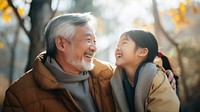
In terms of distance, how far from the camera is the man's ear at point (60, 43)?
11.7 feet

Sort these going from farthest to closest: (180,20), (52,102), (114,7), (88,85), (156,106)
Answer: (114,7) → (180,20) → (88,85) → (52,102) → (156,106)

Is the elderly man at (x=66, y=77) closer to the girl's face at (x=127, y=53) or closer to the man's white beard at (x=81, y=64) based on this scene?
the man's white beard at (x=81, y=64)

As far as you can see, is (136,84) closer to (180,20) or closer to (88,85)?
(88,85)

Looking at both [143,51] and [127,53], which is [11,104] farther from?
[143,51]

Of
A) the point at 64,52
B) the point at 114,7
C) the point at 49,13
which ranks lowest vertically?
→ the point at 114,7

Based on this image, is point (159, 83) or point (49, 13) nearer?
point (159, 83)

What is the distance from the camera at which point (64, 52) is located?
11.7 feet

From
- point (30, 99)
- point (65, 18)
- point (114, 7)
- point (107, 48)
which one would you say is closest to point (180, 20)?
point (65, 18)

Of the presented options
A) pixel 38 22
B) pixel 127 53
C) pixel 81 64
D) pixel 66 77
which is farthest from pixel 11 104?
pixel 38 22

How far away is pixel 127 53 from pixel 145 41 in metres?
0.22

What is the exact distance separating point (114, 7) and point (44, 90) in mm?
23242

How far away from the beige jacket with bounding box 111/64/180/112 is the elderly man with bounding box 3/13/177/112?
210mm

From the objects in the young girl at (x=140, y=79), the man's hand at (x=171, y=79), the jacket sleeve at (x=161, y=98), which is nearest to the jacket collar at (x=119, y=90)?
the young girl at (x=140, y=79)

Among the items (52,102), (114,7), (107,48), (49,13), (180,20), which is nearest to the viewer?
(52,102)
